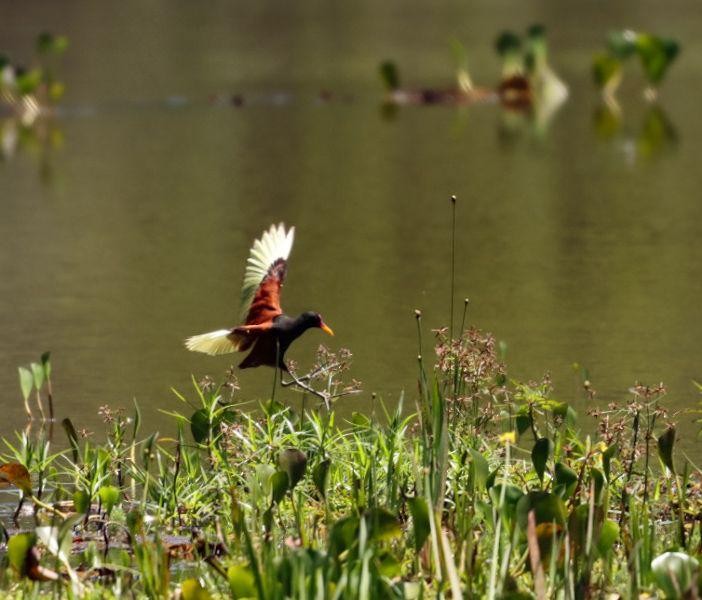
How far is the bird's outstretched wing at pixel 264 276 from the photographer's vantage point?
4.59 meters

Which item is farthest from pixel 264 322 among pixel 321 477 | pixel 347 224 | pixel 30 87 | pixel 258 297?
pixel 30 87

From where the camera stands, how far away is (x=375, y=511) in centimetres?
335

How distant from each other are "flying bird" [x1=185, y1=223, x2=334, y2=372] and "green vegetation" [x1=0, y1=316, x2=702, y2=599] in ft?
0.65

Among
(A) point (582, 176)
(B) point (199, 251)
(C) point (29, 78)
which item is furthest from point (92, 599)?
(C) point (29, 78)

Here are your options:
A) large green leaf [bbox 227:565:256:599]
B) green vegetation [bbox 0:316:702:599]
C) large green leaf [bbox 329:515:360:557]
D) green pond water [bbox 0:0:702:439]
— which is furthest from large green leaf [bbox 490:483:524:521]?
green pond water [bbox 0:0:702:439]

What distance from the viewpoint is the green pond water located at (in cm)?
605

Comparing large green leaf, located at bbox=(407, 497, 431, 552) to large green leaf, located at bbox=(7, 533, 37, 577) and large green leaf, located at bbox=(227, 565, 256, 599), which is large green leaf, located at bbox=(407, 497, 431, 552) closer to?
large green leaf, located at bbox=(227, 565, 256, 599)

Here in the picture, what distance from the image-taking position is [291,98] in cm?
1630

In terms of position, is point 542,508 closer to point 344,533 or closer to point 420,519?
point 420,519

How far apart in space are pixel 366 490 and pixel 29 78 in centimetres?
1113

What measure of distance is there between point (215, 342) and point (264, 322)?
139 millimetres

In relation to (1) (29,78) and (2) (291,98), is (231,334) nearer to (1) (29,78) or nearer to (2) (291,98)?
(1) (29,78)

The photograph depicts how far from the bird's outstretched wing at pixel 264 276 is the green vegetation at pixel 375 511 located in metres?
0.31

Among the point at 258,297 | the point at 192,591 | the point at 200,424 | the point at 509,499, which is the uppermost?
the point at 258,297
